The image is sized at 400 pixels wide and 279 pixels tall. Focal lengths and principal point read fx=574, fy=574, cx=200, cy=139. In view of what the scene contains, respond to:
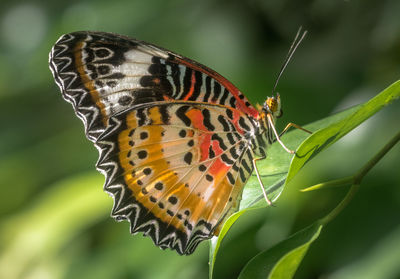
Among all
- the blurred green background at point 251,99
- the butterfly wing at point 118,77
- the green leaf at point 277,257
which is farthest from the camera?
the blurred green background at point 251,99

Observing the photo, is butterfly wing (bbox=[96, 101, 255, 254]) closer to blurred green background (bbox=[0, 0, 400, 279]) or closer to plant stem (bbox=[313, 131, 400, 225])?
blurred green background (bbox=[0, 0, 400, 279])

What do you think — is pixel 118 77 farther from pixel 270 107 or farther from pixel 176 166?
pixel 270 107

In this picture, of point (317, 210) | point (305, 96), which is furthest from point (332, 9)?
point (317, 210)

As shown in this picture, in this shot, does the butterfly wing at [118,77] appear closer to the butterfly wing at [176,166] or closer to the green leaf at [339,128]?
the butterfly wing at [176,166]

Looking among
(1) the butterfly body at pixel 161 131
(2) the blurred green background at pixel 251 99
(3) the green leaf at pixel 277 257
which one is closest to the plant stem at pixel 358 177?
(3) the green leaf at pixel 277 257

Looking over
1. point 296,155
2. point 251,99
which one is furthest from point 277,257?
point 251,99

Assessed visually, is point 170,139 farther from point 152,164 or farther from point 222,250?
point 222,250
